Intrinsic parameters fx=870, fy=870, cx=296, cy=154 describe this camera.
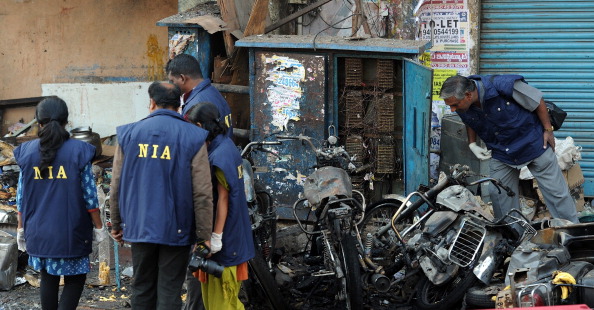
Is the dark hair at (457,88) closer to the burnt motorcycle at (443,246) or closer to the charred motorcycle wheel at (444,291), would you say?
the burnt motorcycle at (443,246)

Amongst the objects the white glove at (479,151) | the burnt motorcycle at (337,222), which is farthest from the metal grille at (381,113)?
the burnt motorcycle at (337,222)

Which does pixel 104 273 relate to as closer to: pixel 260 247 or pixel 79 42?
pixel 260 247

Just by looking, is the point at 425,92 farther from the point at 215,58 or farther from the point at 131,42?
the point at 131,42

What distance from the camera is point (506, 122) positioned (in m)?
7.80

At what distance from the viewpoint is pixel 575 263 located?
19.6 feet

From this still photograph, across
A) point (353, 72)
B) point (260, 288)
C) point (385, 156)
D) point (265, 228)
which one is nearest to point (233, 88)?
point (353, 72)

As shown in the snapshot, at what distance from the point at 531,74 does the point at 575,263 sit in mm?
4534

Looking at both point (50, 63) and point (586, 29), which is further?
point (50, 63)

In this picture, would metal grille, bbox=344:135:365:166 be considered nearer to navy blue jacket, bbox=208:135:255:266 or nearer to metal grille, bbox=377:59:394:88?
metal grille, bbox=377:59:394:88

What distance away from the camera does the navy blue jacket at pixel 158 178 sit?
572 cm

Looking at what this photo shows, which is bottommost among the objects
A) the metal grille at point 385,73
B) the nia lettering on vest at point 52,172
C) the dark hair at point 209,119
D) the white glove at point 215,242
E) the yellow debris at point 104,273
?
the yellow debris at point 104,273

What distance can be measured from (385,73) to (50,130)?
4097 millimetres

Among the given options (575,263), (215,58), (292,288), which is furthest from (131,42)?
(575,263)

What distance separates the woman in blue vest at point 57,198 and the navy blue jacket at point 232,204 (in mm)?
1004
